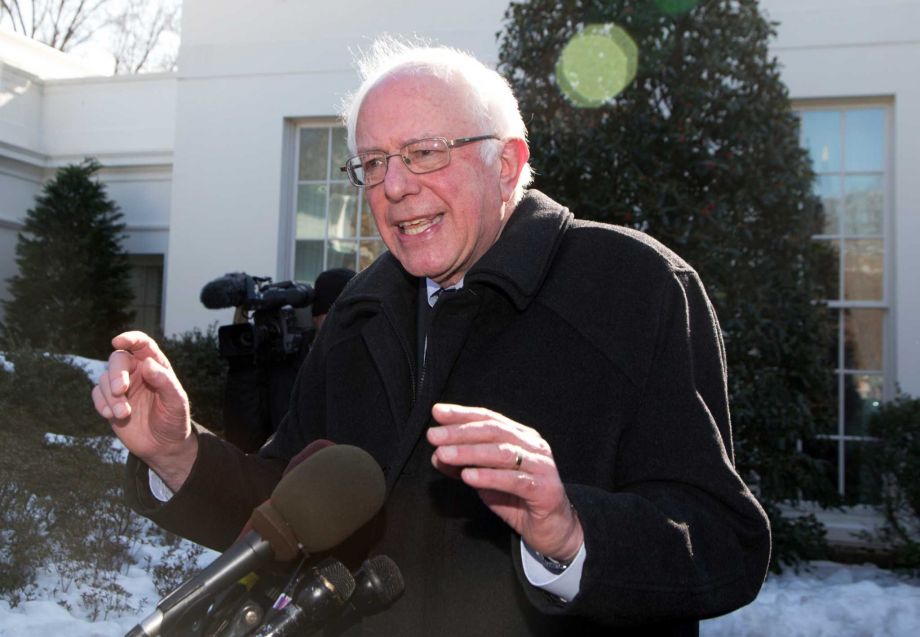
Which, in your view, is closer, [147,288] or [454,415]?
[454,415]

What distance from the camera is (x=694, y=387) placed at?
171 cm

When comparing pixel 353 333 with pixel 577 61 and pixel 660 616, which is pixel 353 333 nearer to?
pixel 660 616

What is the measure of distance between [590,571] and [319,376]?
1059mm

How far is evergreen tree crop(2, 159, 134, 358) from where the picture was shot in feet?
35.8

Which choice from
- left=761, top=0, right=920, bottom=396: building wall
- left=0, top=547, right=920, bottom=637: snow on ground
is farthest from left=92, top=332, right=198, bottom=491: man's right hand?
left=761, top=0, right=920, bottom=396: building wall

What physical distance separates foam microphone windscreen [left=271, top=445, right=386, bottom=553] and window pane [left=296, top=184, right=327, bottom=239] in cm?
787

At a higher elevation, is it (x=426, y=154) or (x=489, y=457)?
(x=426, y=154)

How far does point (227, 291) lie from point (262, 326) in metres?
0.33

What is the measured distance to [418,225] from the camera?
2.07 m

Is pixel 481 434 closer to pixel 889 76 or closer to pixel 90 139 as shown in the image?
pixel 889 76

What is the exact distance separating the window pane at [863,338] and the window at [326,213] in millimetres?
4404

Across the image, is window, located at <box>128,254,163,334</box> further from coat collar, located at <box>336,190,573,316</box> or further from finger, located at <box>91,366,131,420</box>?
finger, located at <box>91,366,131,420</box>

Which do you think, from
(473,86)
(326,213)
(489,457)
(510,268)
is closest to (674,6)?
(473,86)

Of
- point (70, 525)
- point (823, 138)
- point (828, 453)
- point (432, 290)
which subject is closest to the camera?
point (432, 290)
